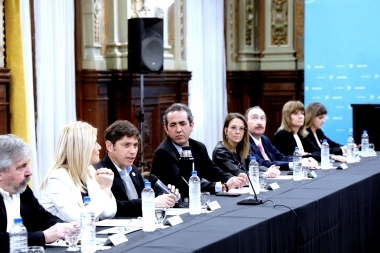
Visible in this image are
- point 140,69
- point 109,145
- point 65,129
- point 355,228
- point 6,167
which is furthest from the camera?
point 140,69

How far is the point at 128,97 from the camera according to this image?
28.6ft

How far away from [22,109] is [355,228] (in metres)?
3.26

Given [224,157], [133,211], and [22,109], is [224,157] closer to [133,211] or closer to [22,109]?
[133,211]

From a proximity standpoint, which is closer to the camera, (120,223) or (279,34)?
(120,223)

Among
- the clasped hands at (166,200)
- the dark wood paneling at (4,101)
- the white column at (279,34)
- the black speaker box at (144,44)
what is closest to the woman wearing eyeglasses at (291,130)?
the black speaker box at (144,44)

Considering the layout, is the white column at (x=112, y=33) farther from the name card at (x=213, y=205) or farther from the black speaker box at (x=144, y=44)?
the name card at (x=213, y=205)

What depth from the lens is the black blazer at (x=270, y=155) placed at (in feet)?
20.4

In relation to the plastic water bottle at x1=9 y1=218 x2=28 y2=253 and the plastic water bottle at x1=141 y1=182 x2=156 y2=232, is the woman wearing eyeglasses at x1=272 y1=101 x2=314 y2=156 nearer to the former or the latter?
the plastic water bottle at x1=141 y1=182 x2=156 y2=232

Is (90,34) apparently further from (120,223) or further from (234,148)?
(120,223)

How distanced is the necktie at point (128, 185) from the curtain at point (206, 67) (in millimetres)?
5408

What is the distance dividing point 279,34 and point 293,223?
24.6ft

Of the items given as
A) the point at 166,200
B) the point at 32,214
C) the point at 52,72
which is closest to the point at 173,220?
the point at 166,200

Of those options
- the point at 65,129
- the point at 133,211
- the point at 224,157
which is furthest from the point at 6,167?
the point at 224,157

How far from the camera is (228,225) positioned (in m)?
3.61
